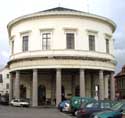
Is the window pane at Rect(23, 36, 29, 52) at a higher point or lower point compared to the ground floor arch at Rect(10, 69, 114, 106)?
higher

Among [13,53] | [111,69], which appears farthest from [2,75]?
[111,69]

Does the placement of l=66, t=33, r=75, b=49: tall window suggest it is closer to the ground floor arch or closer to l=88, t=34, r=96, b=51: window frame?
l=88, t=34, r=96, b=51: window frame

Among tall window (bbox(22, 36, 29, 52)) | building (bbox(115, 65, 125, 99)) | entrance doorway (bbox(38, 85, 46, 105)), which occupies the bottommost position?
entrance doorway (bbox(38, 85, 46, 105))

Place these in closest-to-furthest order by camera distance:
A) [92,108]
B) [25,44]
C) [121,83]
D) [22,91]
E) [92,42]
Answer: [92,108], [92,42], [25,44], [22,91], [121,83]

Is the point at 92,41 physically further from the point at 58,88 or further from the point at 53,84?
the point at 58,88

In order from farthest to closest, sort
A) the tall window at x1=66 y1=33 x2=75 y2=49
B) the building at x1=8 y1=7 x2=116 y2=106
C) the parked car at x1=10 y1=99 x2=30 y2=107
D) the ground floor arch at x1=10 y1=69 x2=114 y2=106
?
the ground floor arch at x1=10 y1=69 x2=114 y2=106 < the tall window at x1=66 y1=33 x2=75 y2=49 < the parked car at x1=10 y1=99 x2=30 y2=107 < the building at x1=8 y1=7 x2=116 y2=106

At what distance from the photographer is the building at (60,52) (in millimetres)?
58156

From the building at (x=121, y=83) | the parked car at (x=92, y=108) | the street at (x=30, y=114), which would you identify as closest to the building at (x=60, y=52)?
the street at (x=30, y=114)

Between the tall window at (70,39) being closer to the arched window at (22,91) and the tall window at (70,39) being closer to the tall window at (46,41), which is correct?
the tall window at (46,41)

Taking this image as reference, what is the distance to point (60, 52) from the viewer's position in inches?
2303

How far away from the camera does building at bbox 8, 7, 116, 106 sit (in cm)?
5816

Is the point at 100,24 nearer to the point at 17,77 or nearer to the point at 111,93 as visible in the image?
the point at 111,93

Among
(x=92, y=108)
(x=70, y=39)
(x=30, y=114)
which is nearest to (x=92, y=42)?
(x=70, y=39)

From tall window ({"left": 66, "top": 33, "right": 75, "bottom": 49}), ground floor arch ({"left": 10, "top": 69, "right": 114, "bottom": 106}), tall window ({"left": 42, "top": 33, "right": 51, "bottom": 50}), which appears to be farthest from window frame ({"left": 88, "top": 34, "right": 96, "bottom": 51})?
tall window ({"left": 42, "top": 33, "right": 51, "bottom": 50})
